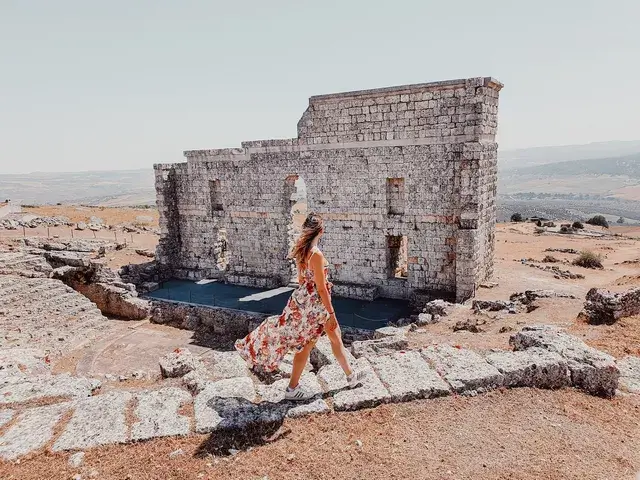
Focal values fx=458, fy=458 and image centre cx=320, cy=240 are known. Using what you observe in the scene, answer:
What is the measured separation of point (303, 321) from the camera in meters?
5.41

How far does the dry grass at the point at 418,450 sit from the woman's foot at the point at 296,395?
0.34 m

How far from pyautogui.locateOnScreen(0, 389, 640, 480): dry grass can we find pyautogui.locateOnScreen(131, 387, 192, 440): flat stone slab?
120 millimetres

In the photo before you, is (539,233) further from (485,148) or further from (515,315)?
(515,315)

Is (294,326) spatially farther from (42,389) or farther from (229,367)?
(42,389)

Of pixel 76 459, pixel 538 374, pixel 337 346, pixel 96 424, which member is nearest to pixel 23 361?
pixel 96 424

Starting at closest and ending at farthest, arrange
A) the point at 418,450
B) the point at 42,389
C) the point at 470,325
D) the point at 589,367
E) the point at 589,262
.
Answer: the point at 418,450
the point at 589,367
the point at 42,389
the point at 470,325
the point at 589,262

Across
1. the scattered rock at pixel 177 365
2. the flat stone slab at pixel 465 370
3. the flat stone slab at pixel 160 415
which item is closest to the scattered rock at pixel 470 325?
the flat stone slab at pixel 465 370

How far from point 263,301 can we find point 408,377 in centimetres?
1207

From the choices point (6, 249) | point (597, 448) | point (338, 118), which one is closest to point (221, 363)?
point (597, 448)

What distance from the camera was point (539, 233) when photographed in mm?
35375

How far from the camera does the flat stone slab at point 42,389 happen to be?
20.4 feet

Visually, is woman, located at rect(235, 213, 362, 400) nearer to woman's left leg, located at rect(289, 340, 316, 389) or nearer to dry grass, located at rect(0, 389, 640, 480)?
woman's left leg, located at rect(289, 340, 316, 389)

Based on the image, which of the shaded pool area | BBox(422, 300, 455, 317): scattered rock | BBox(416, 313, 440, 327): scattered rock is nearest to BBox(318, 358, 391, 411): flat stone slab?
BBox(416, 313, 440, 327): scattered rock

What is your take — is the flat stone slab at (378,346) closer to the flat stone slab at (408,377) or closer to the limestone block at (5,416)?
the flat stone slab at (408,377)
